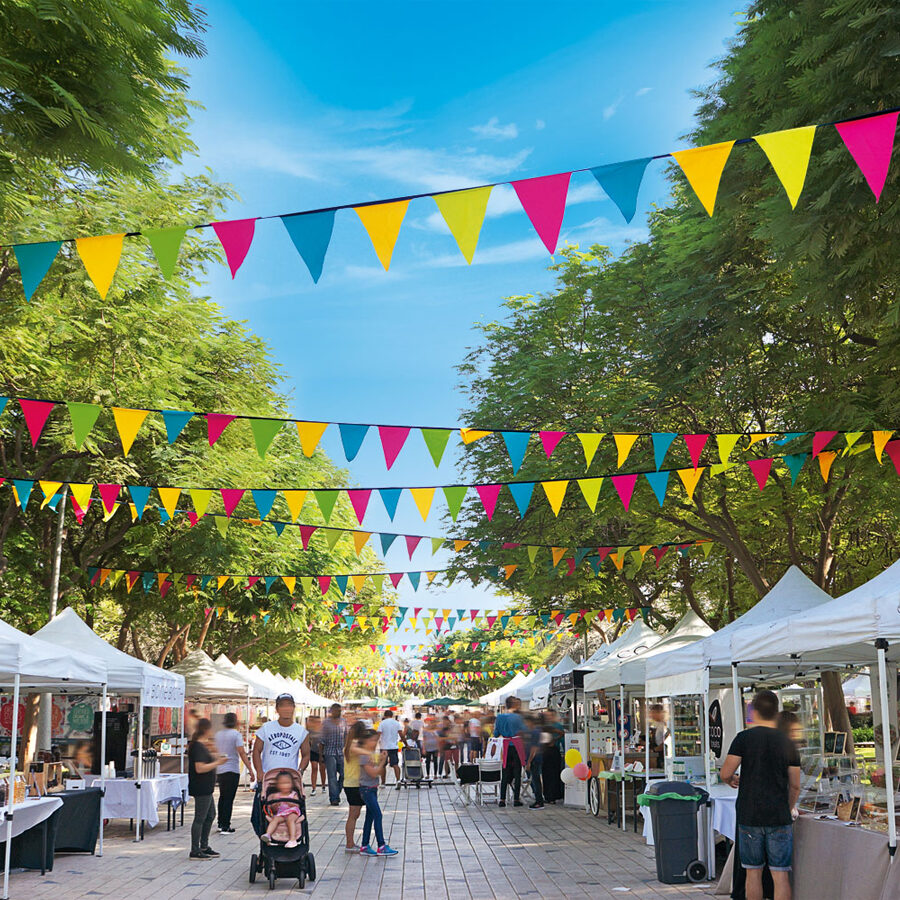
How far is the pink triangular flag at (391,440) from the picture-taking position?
1193 centimetres

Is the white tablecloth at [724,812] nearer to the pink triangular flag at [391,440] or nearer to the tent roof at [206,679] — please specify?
the pink triangular flag at [391,440]

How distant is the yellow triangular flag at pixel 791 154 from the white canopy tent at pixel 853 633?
10.3ft

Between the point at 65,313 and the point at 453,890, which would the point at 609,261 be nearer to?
the point at 65,313

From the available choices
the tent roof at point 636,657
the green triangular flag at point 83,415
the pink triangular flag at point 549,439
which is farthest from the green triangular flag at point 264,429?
the tent roof at point 636,657

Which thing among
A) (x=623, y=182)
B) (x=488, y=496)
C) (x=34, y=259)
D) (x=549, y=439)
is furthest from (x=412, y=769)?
(x=623, y=182)

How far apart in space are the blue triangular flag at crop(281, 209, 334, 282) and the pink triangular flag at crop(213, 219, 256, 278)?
0.37 metres

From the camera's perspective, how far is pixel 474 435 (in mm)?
12977

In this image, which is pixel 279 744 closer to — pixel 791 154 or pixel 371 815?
pixel 371 815

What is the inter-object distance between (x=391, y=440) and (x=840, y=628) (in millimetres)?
5836

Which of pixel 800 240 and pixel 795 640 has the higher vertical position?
pixel 800 240

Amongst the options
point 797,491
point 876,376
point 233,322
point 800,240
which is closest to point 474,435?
point 876,376

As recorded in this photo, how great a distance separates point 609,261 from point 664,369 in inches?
231

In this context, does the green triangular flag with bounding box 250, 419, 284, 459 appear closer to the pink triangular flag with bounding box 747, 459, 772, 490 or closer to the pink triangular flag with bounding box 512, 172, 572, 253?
the pink triangular flag with bounding box 512, 172, 572, 253

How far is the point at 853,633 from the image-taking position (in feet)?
25.2
